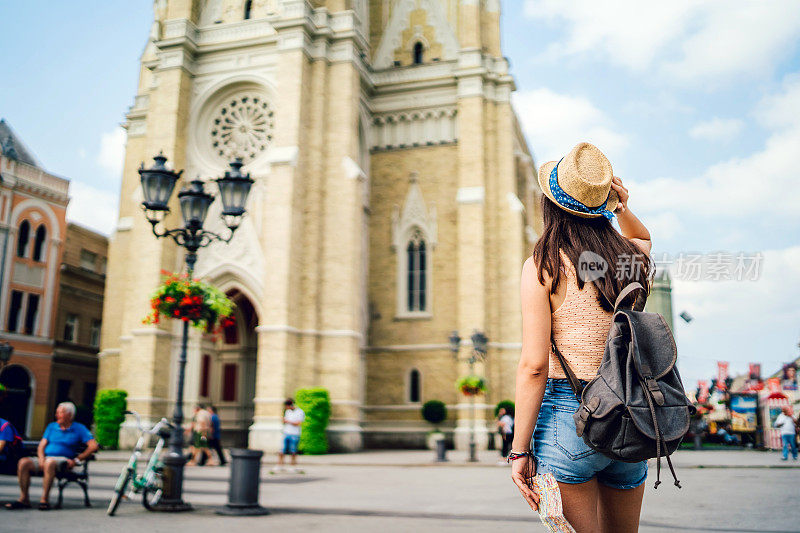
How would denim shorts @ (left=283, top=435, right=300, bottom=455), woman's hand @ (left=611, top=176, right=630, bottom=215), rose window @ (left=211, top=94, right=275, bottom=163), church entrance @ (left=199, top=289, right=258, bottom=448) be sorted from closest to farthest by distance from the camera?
woman's hand @ (left=611, top=176, right=630, bottom=215), denim shorts @ (left=283, top=435, right=300, bottom=455), church entrance @ (left=199, top=289, right=258, bottom=448), rose window @ (left=211, top=94, right=275, bottom=163)

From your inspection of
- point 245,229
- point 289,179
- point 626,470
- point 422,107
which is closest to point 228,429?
point 245,229

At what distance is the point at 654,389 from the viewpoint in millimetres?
2264

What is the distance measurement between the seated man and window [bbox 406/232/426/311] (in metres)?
20.0

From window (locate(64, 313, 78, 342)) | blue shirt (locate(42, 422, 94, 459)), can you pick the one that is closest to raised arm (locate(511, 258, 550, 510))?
blue shirt (locate(42, 422, 94, 459))

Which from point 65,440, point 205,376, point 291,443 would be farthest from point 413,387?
point 65,440

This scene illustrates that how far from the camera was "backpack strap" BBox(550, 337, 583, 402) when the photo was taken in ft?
8.08

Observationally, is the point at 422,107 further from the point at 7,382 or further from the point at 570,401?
the point at 570,401

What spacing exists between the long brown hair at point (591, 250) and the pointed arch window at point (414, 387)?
25.6 meters

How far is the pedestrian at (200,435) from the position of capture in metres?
17.7

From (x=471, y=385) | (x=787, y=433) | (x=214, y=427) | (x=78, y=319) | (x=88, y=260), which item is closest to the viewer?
(x=214, y=427)

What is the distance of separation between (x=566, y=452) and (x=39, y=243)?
35.2 meters

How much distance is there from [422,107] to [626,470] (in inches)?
1104

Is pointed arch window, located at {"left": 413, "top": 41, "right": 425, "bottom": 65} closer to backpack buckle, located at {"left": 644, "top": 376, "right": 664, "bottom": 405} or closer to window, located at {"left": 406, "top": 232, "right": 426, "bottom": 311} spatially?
window, located at {"left": 406, "top": 232, "right": 426, "bottom": 311}

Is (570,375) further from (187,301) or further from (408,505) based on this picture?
(187,301)
